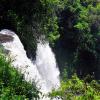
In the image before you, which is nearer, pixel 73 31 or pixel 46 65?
pixel 46 65

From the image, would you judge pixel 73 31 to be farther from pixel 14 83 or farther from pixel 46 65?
pixel 14 83

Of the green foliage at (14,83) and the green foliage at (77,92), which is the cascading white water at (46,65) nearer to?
the green foliage at (14,83)

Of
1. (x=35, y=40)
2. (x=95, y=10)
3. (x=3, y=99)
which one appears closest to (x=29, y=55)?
(x=35, y=40)

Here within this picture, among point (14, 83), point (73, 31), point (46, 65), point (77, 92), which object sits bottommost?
point (46, 65)

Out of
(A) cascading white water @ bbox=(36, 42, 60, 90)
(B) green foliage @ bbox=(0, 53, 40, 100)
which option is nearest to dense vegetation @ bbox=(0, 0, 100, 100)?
(A) cascading white water @ bbox=(36, 42, 60, 90)

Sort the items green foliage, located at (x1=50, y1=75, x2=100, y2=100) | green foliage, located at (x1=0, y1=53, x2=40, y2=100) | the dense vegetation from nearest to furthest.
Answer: green foliage, located at (x1=50, y1=75, x2=100, y2=100)
green foliage, located at (x1=0, y1=53, x2=40, y2=100)
the dense vegetation

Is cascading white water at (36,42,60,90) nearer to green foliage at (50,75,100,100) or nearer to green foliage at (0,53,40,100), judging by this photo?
green foliage at (0,53,40,100)

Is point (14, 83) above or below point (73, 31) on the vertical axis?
above

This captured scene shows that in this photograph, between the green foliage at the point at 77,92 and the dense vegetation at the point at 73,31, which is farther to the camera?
the dense vegetation at the point at 73,31

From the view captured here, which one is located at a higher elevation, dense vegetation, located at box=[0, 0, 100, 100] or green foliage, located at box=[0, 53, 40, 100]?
green foliage, located at box=[0, 53, 40, 100]

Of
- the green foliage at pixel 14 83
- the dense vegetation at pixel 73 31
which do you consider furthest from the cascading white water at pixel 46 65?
the green foliage at pixel 14 83

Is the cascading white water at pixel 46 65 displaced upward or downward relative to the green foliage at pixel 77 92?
downward

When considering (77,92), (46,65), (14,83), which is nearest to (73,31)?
(46,65)

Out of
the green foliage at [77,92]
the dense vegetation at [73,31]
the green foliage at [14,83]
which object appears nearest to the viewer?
the green foliage at [77,92]
